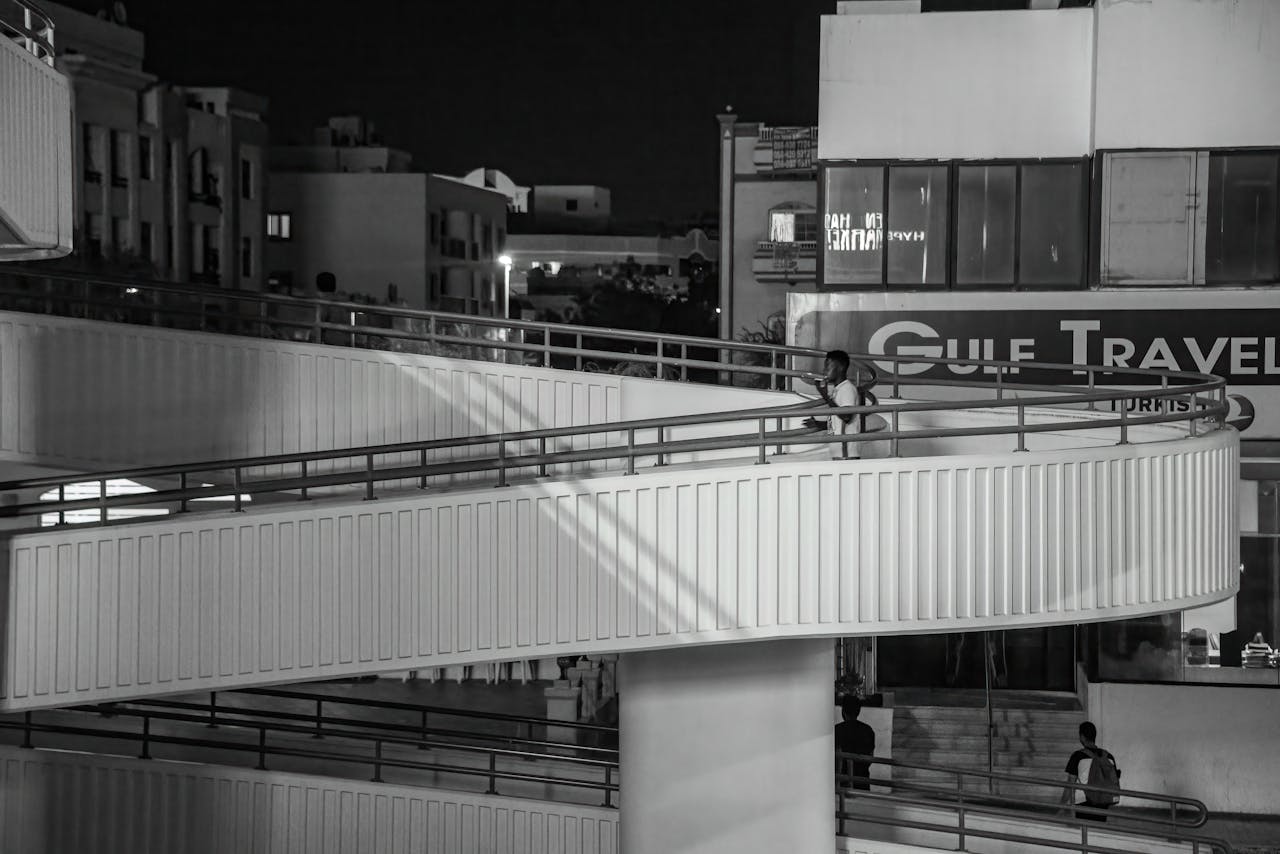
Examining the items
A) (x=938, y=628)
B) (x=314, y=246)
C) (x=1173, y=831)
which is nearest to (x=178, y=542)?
(x=938, y=628)

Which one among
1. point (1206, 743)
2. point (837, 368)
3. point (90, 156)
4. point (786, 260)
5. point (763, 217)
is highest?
point (90, 156)

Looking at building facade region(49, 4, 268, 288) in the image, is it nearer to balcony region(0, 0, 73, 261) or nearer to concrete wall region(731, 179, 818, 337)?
concrete wall region(731, 179, 818, 337)

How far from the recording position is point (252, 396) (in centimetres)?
1468

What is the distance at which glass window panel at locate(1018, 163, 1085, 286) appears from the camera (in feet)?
64.3

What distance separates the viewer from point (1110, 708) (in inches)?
790

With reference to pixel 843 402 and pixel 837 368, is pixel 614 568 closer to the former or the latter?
pixel 843 402

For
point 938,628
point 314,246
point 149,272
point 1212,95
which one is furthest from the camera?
point 314,246

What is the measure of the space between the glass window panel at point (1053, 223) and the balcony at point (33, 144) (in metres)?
11.9

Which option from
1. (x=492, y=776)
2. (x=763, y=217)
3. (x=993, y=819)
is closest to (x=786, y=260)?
(x=763, y=217)

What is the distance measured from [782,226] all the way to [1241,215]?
2723 centimetres

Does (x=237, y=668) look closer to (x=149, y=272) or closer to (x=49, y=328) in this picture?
(x=49, y=328)

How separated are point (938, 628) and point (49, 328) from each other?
8068 millimetres

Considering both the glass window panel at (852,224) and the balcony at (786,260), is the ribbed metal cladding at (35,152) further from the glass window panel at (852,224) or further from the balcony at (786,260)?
the balcony at (786,260)

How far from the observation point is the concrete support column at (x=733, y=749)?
38.3ft
